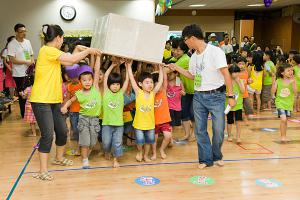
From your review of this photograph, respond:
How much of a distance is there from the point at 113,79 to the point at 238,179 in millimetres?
1701

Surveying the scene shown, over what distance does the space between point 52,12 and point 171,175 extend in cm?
716

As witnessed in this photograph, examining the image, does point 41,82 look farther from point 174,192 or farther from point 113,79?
point 174,192

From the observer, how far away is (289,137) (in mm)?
5324

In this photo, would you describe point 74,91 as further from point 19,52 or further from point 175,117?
point 19,52

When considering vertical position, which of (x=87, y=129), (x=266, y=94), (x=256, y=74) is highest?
(x=256, y=74)

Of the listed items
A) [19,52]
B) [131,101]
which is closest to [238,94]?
[131,101]

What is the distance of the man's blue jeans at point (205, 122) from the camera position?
371 centimetres

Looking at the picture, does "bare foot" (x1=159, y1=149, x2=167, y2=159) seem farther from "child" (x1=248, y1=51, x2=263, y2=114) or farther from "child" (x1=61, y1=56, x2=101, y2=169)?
"child" (x1=248, y1=51, x2=263, y2=114)

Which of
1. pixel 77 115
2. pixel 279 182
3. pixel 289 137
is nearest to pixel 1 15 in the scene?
pixel 77 115

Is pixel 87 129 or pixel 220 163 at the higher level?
pixel 87 129

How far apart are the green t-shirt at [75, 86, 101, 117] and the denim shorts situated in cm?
53

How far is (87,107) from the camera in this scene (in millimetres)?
3914

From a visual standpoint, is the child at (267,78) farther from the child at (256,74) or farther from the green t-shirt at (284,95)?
the green t-shirt at (284,95)

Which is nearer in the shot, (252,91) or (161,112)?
(161,112)
